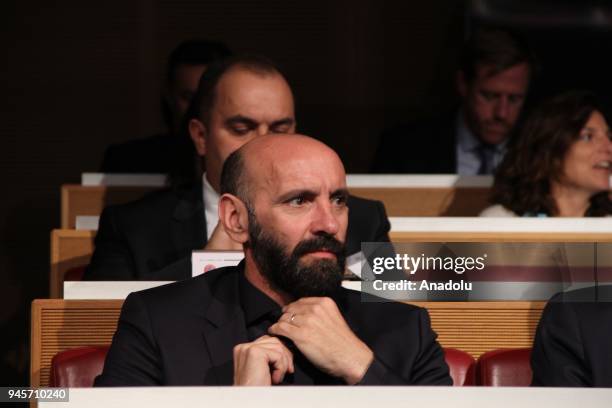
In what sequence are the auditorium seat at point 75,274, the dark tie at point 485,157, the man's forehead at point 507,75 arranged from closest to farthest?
the auditorium seat at point 75,274 < the man's forehead at point 507,75 < the dark tie at point 485,157

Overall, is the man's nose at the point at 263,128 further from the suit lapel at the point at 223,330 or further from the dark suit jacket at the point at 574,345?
the dark suit jacket at the point at 574,345

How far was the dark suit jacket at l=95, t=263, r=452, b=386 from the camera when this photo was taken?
7.22ft

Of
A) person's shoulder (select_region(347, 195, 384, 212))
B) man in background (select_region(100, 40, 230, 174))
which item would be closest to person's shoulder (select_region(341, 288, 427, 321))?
person's shoulder (select_region(347, 195, 384, 212))

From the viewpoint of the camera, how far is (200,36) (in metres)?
5.77

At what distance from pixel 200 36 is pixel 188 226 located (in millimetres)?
2675

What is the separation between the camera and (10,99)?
223 inches

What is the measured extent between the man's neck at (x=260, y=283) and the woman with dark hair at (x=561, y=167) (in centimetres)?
156

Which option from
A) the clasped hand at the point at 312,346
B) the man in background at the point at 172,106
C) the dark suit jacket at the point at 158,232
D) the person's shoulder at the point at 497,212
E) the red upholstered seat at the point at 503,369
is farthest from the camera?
the man in background at the point at 172,106

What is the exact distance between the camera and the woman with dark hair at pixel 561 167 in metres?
3.74

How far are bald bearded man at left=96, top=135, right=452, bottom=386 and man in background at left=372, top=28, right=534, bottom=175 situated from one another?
228 centimetres

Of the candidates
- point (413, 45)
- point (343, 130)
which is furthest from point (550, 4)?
point (343, 130)

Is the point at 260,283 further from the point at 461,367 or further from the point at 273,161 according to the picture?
the point at 461,367

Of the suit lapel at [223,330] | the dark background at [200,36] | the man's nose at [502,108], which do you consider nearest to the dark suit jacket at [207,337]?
the suit lapel at [223,330]

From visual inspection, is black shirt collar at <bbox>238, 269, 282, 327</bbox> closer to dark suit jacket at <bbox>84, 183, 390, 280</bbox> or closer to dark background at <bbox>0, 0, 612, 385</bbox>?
dark suit jacket at <bbox>84, 183, 390, 280</bbox>
